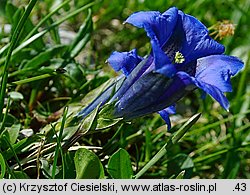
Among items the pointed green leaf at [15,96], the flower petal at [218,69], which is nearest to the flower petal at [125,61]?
the flower petal at [218,69]

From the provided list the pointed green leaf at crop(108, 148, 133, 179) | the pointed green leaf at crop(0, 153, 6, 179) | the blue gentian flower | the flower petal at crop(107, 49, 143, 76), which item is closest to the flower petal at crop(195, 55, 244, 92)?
the blue gentian flower

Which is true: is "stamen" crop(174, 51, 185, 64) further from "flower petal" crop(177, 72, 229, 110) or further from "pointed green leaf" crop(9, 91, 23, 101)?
"pointed green leaf" crop(9, 91, 23, 101)

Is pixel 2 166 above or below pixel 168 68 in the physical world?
below

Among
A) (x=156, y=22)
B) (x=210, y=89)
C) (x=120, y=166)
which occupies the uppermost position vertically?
(x=156, y=22)
